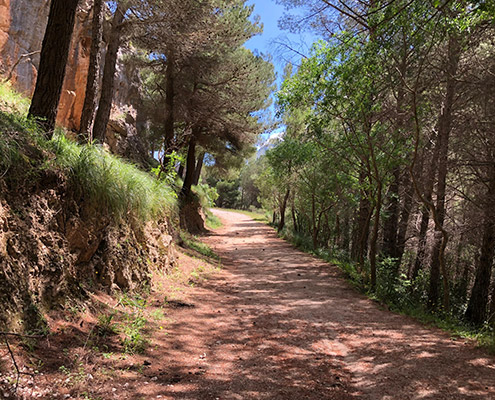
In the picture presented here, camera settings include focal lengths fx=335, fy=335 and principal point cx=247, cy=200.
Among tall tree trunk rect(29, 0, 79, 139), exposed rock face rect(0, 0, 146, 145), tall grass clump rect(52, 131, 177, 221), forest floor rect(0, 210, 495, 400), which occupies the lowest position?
forest floor rect(0, 210, 495, 400)

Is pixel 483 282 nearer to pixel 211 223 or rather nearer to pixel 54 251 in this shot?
pixel 54 251

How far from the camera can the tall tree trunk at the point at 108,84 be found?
25.3ft

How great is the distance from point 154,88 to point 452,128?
490 inches

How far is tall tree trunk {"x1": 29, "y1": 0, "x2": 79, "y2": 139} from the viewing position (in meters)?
4.80

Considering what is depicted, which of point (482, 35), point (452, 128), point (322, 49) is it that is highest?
point (482, 35)

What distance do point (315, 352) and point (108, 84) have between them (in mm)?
7197

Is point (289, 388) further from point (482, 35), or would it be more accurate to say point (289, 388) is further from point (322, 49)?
point (482, 35)

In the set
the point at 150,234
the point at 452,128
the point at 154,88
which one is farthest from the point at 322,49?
the point at 154,88

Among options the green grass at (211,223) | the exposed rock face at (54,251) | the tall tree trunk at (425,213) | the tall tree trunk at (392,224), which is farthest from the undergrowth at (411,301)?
Result: the green grass at (211,223)

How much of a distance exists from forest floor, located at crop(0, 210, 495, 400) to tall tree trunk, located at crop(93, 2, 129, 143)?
4.02 meters

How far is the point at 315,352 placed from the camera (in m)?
4.39

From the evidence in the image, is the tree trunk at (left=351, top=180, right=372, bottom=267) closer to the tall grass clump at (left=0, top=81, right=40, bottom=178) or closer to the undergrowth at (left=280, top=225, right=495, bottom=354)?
the undergrowth at (left=280, top=225, right=495, bottom=354)

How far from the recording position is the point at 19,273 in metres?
3.32

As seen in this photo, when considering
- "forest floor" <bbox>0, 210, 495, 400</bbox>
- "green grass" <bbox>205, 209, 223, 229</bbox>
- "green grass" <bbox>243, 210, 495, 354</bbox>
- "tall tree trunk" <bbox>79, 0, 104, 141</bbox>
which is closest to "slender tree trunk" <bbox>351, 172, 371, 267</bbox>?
"green grass" <bbox>243, 210, 495, 354</bbox>
